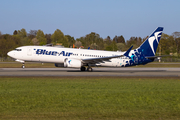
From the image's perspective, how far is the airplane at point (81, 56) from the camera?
3441 centimetres

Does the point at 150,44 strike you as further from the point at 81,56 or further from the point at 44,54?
the point at 44,54

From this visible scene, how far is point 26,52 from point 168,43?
118923 mm

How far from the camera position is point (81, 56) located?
36.1 metres

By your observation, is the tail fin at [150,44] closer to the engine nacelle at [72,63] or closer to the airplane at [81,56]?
the airplane at [81,56]
